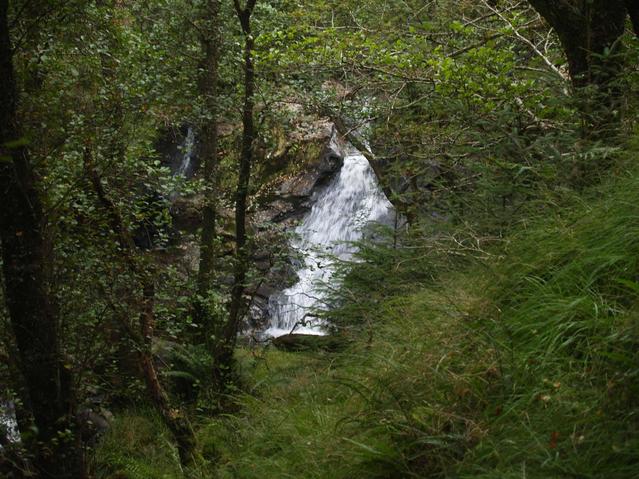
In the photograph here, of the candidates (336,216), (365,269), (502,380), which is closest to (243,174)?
(365,269)

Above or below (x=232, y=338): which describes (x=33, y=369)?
above

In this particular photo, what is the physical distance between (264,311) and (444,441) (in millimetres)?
12983

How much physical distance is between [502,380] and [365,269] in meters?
4.55

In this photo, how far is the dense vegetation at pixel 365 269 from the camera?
3045mm

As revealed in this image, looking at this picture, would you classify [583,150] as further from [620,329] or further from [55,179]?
[55,179]

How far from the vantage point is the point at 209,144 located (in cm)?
1147

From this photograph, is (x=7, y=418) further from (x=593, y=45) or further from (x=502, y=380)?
(x=593, y=45)

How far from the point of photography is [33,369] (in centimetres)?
446

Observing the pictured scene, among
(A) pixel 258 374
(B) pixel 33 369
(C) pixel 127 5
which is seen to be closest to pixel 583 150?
(B) pixel 33 369

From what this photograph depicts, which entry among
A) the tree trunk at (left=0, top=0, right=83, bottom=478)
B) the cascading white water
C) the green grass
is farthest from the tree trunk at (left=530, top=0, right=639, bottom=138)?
the cascading white water

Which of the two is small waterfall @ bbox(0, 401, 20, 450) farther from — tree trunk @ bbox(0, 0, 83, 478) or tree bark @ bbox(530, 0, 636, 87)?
tree bark @ bbox(530, 0, 636, 87)

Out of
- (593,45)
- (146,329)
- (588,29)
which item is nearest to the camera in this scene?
(588,29)

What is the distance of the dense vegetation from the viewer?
3045 mm

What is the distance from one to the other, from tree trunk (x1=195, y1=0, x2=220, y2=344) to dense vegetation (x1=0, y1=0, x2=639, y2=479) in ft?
0.18
